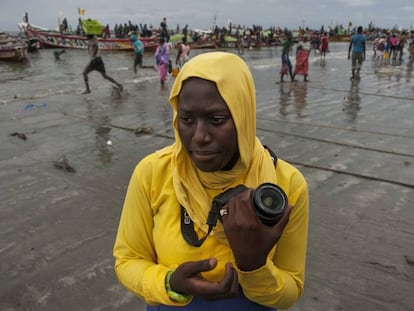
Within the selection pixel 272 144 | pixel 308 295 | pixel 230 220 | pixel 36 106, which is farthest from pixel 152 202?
pixel 36 106

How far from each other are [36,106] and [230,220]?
379 inches

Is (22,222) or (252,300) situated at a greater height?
(252,300)

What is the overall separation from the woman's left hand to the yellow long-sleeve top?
0.23 meters

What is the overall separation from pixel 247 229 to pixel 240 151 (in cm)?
31

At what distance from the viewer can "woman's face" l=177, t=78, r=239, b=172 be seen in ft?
3.97

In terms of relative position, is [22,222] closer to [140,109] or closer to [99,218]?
[99,218]

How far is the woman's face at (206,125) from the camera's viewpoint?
3.97ft

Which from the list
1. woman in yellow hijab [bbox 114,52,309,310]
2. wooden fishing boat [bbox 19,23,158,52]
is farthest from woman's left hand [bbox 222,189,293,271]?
wooden fishing boat [bbox 19,23,158,52]

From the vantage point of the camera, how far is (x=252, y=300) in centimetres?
127

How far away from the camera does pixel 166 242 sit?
1.33m

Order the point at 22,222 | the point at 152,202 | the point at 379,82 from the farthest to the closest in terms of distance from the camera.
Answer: the point at 379,82 < the point at 22,222 < the point at 152,202

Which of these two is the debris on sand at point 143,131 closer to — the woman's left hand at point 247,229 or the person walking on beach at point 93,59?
the person walking on beach at point 93,59

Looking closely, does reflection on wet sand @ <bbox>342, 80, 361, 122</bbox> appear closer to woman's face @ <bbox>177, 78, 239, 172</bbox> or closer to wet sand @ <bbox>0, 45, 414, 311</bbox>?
wet sand @ <bbox>0, 45, 414, 311</bbox>

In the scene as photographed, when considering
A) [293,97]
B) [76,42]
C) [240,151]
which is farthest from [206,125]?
[76,42]
